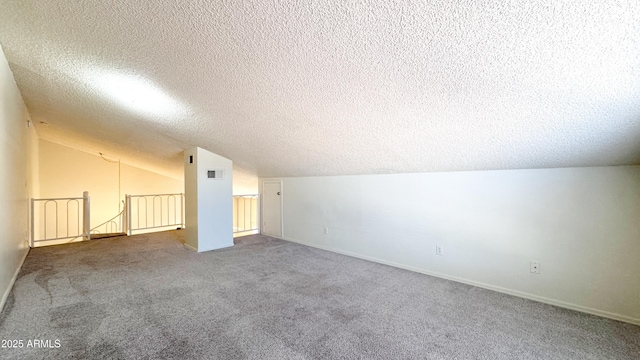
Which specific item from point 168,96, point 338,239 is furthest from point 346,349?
point 168,96

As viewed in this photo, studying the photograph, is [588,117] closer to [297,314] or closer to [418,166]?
[418,166]

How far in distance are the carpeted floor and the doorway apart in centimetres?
199

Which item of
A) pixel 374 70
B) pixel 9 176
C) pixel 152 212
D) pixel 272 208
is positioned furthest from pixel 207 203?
pixel 152 212

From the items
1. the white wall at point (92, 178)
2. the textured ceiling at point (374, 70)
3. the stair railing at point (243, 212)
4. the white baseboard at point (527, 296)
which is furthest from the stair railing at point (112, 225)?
the white baseboard at point (527, 296)

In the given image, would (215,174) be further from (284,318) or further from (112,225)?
(112,225)

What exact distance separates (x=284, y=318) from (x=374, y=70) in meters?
2.14

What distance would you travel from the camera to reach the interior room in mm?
1573

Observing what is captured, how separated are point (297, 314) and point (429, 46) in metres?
2.31

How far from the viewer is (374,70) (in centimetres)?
188

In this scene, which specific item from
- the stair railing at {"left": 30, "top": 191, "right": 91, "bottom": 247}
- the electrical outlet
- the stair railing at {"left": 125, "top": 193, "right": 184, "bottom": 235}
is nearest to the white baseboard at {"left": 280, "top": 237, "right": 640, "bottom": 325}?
the electrical outlet

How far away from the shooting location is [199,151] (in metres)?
4.62

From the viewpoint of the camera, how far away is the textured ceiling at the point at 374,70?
141 cm

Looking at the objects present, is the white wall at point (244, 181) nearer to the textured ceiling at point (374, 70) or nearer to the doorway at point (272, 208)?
the doorway at point (272, 208)

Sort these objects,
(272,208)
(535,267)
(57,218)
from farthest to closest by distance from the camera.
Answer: (57,218), (272,208), (535,267)
